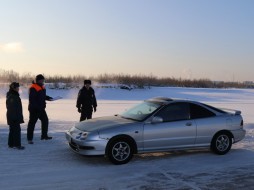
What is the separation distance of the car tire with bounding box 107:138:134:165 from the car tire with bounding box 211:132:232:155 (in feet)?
7.39

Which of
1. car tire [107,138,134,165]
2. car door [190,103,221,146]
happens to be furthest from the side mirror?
car door [190,103,221,146]

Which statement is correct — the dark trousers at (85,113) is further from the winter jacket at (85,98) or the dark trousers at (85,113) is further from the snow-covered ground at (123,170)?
the snow-covered ground at (123,170)

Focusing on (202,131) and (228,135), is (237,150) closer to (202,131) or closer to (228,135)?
(228,135)

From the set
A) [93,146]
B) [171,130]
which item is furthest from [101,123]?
[171,130]

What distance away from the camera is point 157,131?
860 centimetres

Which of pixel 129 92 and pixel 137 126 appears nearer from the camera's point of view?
pixel 137 126

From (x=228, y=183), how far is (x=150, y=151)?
7.12ft

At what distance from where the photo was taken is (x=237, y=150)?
995 cm

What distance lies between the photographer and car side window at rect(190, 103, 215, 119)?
9266 millimetres

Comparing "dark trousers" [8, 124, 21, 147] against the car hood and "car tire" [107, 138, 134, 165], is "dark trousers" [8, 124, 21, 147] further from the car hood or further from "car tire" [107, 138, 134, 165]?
"car tire" [107, 138, 134, 165]

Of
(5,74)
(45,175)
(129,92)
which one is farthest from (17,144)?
(5,74)

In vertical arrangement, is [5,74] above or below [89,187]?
above

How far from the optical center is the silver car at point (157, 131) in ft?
26.8

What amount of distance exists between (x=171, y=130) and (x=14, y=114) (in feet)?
12.6
